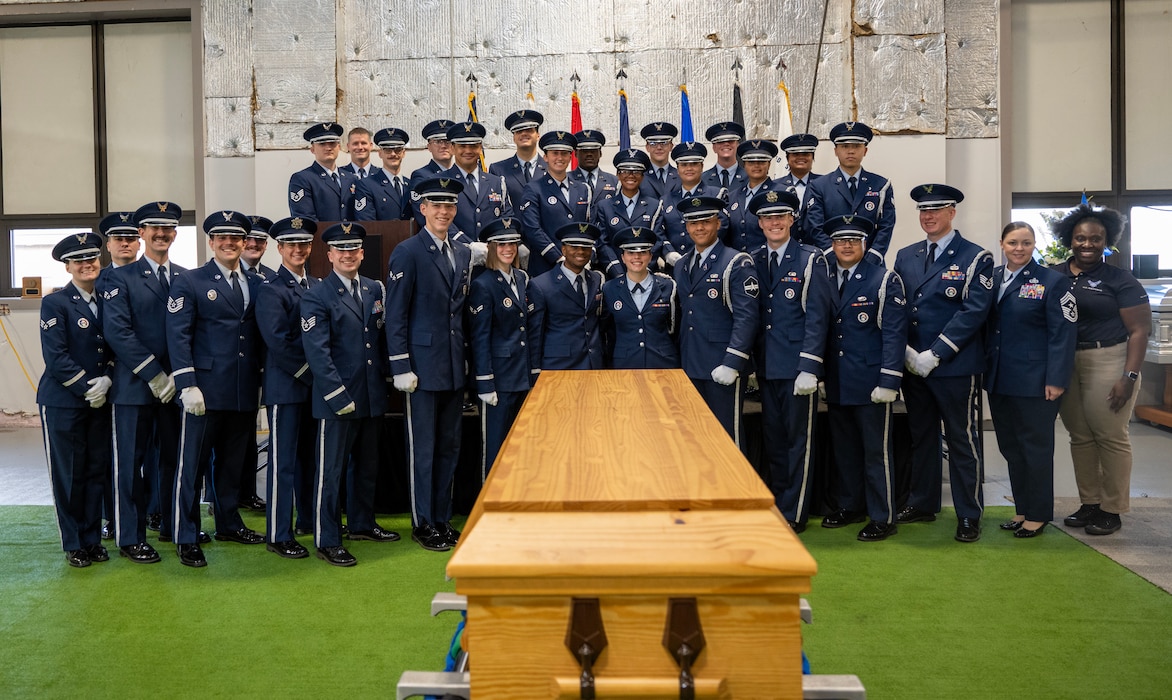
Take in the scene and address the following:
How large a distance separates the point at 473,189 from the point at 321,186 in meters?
0.97

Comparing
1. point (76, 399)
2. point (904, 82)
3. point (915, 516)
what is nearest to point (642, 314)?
point (915, 516)

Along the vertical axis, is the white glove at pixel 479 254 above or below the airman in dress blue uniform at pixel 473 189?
below

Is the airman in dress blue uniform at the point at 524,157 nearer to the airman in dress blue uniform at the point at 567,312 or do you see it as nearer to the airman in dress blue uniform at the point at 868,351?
the airman in dress blue uniform at the point at 567,312

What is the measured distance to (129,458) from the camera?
4066 millimetres

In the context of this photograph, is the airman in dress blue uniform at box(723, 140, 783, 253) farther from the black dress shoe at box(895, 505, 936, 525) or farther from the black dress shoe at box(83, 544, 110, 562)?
the black dress shoe at box(83, 544, 110, 562)

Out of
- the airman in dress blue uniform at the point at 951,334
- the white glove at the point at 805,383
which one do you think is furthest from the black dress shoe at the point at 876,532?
the white glove at the point at 805,383

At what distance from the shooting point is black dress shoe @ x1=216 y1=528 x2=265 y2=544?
14.4ft

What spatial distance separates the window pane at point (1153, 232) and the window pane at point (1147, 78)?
0.37 meters

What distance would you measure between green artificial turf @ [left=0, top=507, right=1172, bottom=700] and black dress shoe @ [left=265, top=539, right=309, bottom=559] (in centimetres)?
6

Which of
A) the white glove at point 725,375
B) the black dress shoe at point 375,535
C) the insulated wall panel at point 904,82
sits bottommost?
the black dress shoe at point 375,535

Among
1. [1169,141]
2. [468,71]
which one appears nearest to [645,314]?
[468,71]

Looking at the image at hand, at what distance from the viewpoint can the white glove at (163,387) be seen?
4.03 meters

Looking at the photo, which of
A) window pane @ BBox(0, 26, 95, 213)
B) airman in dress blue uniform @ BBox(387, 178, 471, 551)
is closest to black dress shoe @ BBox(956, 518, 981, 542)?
airman in dress blue uniform @ BBox(387, 178, 471, 551)

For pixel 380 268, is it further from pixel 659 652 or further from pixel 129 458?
pixel 659 652
